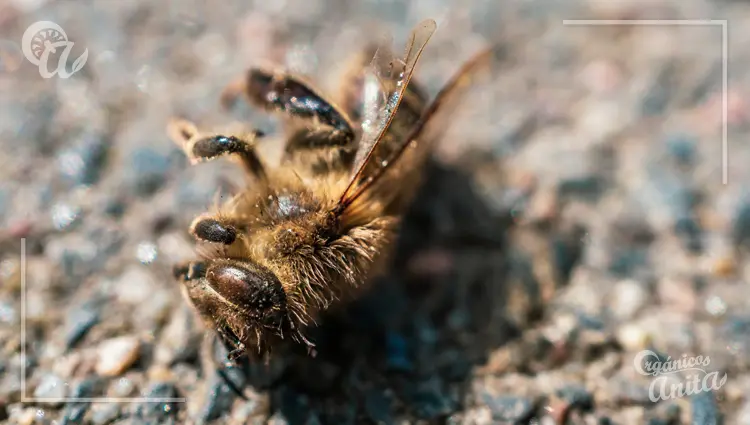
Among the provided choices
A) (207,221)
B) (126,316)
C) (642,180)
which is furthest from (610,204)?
(126,316)

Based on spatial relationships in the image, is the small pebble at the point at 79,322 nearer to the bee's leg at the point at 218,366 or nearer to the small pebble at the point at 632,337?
the bee's leg at the point at 218,366

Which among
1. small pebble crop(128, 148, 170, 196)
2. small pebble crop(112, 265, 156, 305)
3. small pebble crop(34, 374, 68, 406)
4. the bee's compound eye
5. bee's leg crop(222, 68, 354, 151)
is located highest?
bee's leg crop(222, 68, 354, 151)

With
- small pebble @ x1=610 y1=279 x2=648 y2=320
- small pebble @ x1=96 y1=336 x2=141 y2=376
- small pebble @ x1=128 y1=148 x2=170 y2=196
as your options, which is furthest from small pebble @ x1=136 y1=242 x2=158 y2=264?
small pebble @ x1=610 y1=279 x2=648 y2=320

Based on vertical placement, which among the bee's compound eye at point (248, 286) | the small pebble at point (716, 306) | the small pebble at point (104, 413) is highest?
the small pebble at point (716, 306)

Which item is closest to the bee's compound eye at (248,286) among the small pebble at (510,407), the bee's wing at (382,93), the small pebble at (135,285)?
the bee's wing at (382,93)

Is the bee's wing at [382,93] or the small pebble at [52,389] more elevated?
the bee's wing at [382,93]

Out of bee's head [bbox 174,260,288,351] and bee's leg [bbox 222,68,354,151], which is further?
bee's leg [bbox 222,68,354,151]

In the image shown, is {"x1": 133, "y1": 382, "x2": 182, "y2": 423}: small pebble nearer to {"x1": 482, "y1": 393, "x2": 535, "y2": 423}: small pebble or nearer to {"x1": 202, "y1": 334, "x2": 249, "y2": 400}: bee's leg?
{"x1": 202, "y1": 334, "x2": 249, "y2": 400}: bee's leg
